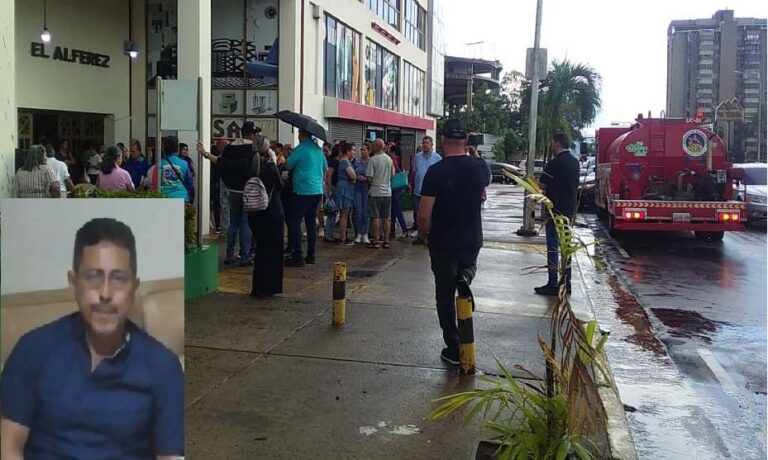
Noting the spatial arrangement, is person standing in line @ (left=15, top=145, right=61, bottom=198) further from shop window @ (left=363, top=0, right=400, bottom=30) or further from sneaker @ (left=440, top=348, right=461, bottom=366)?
shop window @ (left=363, top=0, right=400, bottom=30)

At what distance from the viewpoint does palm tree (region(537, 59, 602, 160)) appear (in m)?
41.3

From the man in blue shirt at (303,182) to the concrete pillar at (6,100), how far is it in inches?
172

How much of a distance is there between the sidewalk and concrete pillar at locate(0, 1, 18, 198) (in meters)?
2.01

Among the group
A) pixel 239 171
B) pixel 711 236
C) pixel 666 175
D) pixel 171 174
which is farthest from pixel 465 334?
pixel 711 236

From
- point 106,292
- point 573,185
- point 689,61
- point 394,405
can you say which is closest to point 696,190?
point 573,185

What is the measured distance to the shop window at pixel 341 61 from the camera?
67.3 ft

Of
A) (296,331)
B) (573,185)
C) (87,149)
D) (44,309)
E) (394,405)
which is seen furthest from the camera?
(87,149)

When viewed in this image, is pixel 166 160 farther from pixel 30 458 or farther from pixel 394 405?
pixel 30 458

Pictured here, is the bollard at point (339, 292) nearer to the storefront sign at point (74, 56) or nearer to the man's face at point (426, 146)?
the man's face at point (426, 146)

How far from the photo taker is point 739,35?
51.2 meters

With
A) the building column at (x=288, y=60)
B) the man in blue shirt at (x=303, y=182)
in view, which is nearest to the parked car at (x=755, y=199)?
the building column at (x=288, y=60)

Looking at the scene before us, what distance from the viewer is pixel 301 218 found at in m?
10.6

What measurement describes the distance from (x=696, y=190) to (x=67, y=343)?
47.6 feet

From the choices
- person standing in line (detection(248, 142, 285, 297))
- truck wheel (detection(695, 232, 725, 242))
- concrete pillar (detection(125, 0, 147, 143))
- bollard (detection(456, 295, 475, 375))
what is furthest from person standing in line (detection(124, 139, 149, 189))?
truck wheel (detection(695, 232, 725, 242))
